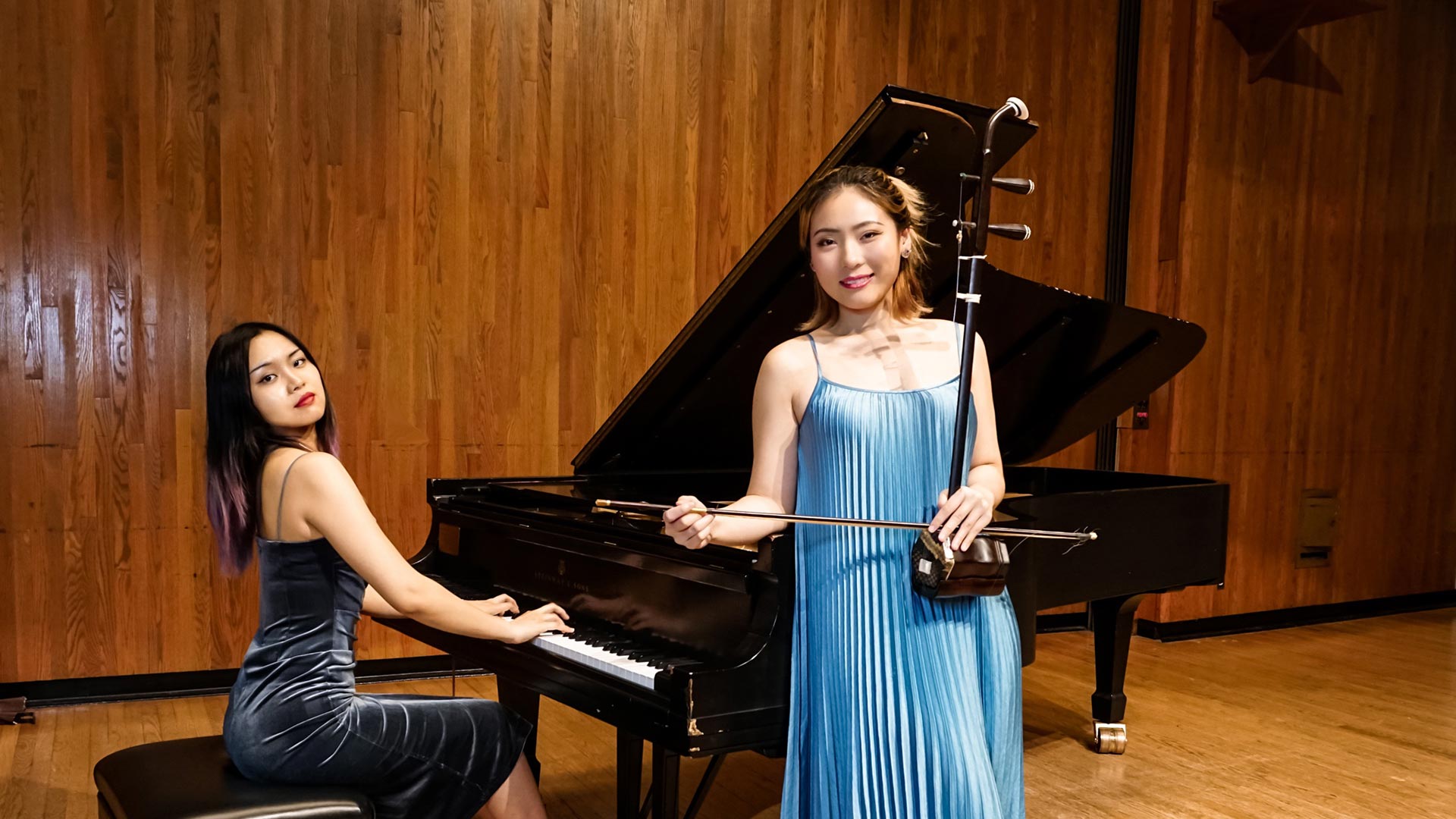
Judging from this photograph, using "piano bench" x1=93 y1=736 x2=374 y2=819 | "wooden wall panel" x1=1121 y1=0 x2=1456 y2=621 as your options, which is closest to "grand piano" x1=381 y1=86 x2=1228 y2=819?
"piano bench" x1=93 y1=736 x2=374 y2=819

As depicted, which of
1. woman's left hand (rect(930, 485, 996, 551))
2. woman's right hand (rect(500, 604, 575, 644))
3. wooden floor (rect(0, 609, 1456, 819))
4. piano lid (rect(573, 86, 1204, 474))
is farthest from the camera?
wooden floor (rect(0, 609, 1456, 819))

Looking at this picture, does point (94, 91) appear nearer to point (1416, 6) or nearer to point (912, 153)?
point (912, 153)

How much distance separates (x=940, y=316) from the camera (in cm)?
321

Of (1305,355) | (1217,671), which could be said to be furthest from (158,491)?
(1305,355)

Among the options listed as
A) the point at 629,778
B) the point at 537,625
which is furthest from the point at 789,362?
the point at 629,778

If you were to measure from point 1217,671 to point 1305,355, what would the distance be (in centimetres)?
216

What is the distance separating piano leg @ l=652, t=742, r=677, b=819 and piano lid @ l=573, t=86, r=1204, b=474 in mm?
896

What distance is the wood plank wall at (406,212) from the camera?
4137mm

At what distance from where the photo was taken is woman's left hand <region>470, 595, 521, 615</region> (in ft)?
7.55

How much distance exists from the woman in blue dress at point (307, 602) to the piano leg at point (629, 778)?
0.32 meters

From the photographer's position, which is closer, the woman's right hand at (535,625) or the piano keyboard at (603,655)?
the piano keyboard at (603,655)

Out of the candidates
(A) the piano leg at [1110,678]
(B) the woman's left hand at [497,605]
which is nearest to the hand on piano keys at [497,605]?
(B) the woman's left hand at [497,605]

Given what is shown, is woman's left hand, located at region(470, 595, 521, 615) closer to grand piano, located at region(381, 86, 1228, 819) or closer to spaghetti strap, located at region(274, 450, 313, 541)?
grand piano, located at region(381, 86, 1228, 819)

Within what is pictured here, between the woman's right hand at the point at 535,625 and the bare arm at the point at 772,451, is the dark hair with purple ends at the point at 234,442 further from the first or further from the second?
the bare arm at the point at 772,451
